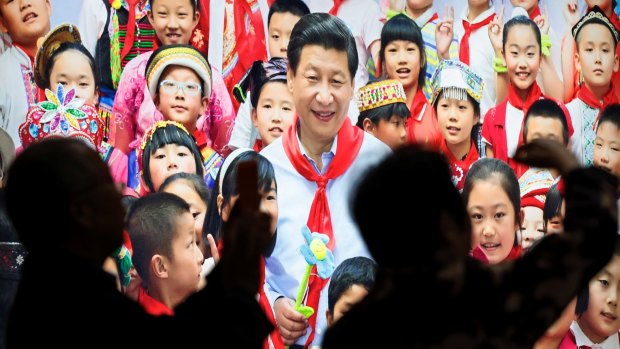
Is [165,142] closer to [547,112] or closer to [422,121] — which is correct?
[422,121]

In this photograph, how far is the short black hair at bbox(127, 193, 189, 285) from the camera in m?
3.39

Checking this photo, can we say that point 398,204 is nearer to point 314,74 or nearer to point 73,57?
point 314,74

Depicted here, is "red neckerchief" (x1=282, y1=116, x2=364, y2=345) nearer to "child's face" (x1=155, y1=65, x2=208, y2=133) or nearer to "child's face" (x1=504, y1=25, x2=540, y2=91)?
"child's face" (x1=155, y1=65, x2=208, y2=133)

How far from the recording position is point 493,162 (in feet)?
14.0

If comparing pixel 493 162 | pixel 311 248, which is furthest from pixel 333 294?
pixel 493 162

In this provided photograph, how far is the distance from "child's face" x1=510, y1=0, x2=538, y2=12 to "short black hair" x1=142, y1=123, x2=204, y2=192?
164cm

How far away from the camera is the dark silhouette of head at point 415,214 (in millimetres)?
1574

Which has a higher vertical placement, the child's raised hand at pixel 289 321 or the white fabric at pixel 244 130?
the white fabric at pixel 244 130

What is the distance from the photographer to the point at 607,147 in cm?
485

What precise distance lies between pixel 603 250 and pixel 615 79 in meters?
3.52

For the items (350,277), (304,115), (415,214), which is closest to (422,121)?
(304,115)

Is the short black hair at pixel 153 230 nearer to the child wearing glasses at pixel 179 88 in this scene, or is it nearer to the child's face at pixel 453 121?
the child wearing glasses at pixel 179 88

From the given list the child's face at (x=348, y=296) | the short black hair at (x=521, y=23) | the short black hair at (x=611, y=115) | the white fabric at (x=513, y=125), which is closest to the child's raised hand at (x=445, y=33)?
the short black hair at (x=521, y=23)

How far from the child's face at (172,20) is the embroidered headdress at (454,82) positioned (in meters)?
1.05
